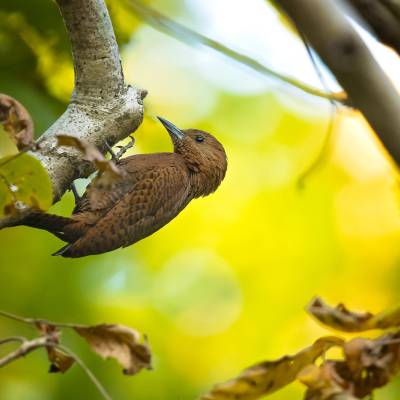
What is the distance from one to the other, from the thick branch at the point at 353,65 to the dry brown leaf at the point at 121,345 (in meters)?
0.70

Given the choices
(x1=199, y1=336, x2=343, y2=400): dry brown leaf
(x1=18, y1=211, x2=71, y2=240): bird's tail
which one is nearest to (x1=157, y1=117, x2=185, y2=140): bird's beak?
(x1=18, y1=211, x2=71, y2=240): bird's tail

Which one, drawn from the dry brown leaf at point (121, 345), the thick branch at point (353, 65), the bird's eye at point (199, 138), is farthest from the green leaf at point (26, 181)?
the bird's eye at point (199, 138)

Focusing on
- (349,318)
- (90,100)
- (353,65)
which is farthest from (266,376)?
(90,100)

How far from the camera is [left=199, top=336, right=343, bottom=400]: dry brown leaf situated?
1.37 m

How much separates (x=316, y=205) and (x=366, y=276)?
16.9 inches

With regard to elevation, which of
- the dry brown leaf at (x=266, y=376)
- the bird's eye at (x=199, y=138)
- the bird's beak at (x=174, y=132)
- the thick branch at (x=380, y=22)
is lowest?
the dry brown leaf at (x=266, y=376)

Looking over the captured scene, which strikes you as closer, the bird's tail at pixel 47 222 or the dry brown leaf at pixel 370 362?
the dry brown leaf at pixel 370 362

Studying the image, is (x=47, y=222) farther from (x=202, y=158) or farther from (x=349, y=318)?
(x=349, y=318)

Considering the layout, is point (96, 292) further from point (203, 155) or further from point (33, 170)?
point (33, 170)

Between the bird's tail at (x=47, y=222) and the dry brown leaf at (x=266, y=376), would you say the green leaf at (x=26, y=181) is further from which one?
the bird's tail at (x=47, y=222)

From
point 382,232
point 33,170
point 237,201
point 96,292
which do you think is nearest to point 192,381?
point 96,292

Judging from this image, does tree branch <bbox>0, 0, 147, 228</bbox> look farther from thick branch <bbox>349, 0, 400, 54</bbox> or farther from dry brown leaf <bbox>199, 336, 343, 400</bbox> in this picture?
thick branch <bbox>349, 0, 400, 54</bbox>

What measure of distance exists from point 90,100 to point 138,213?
47cm

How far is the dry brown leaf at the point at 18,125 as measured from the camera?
152 centimetres
